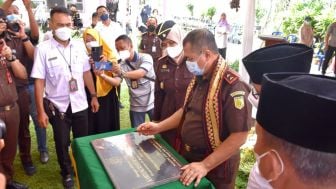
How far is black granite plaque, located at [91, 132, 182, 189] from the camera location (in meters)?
1.39

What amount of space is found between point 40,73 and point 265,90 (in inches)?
89.1

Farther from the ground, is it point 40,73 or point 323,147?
point 323,147

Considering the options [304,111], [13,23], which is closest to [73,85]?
[13,23]

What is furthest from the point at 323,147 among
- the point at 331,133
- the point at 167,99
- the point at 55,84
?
the point at 55,84

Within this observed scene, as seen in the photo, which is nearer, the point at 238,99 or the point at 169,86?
the point at 238,99

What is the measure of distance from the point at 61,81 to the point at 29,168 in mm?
1236

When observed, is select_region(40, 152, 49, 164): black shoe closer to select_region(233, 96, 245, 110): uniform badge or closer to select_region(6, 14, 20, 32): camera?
select_region(6, 14, 20, 32): camera

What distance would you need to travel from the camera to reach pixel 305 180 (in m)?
0.73

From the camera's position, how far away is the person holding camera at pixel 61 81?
263cm

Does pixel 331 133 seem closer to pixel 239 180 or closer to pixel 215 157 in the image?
pixel 215 157

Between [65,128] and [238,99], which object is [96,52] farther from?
[238,99]

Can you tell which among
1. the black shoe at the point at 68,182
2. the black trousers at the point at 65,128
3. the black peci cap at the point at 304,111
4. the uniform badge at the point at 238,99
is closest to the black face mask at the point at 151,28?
the black trousers at the point at 65,128

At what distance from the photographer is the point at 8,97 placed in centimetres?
254

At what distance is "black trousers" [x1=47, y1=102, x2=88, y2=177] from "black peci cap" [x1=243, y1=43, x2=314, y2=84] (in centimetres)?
180
